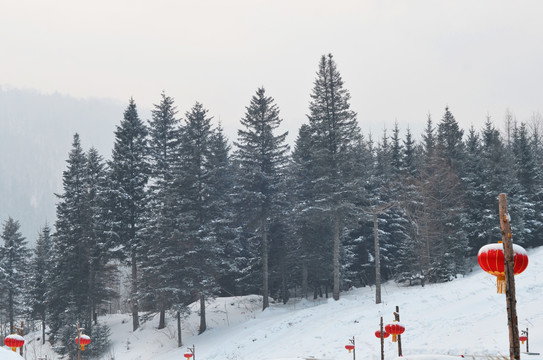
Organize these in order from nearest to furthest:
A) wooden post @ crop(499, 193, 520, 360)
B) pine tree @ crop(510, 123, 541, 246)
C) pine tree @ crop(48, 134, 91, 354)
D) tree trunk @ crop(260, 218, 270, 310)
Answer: wooden post @ crop(499, 193, 520, 360) < tree trunk @ crop(260, 218, 270, 310) < pine tree @ crop(48, 134, 91, 354) < pine tree @ crop(510, 123, 541, 246)

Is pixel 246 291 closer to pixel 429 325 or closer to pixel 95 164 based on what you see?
pixel 95 164

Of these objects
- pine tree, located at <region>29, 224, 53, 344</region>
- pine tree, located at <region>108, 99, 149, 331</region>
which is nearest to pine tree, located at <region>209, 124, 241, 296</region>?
pine tree, located at <region>108, 99, 149, 331</region>

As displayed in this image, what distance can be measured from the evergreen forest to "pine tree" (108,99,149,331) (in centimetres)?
11

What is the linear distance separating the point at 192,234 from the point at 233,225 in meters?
5.96

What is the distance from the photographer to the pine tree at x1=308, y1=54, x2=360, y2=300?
30969 mm

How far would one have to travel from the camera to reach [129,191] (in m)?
34.1

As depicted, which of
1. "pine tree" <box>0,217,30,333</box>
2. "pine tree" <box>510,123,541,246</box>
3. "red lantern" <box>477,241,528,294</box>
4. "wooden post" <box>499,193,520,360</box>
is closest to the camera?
"wooden post" <box>499,193,520,360</box>

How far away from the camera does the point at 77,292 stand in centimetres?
3403

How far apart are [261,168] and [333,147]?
5712 mm

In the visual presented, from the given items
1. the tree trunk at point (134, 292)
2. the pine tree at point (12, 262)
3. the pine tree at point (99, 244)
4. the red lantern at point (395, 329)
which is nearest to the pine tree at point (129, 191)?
the tree trunk at point (134, 292)

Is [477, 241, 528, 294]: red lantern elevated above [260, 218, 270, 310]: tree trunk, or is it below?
above

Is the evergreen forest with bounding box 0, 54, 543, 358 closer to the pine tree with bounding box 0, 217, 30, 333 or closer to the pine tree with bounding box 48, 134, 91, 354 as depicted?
the pine tree with bounding box 48, 134, 91, 354

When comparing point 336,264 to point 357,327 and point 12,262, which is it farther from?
point 12,262

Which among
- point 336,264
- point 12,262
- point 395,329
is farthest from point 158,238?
point 12,262
